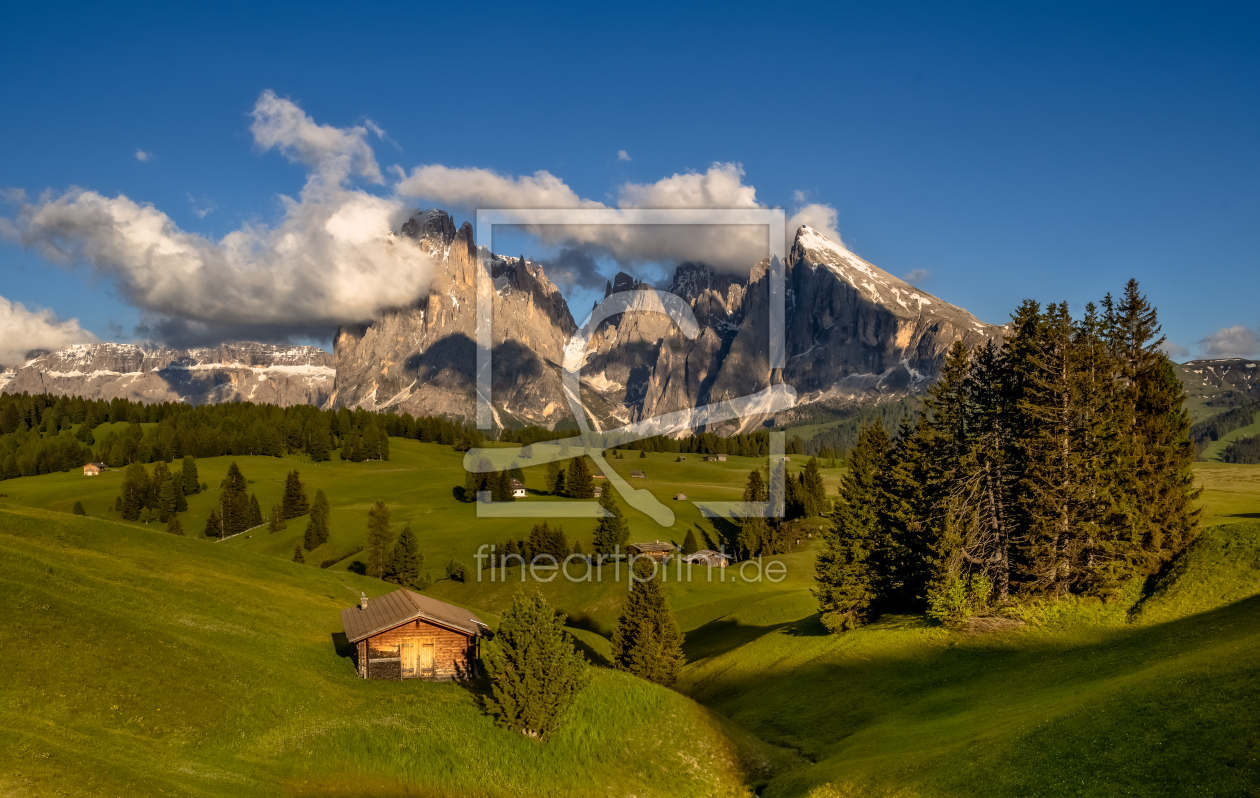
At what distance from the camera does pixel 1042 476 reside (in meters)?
44.3

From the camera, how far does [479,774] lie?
97.8 feet

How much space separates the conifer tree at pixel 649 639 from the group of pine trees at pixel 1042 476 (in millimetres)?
10601

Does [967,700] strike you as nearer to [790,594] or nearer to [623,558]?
[790,594]

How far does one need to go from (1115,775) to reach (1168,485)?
94.3 ft

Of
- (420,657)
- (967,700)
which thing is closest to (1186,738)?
(967,700)

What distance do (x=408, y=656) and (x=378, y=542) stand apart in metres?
65.1

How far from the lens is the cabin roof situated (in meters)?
37.7

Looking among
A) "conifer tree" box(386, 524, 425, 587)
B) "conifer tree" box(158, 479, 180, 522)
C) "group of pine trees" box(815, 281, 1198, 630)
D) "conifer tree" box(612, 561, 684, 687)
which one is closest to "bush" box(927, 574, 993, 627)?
"group of pine trees" box(815, 281, 1198, 630)

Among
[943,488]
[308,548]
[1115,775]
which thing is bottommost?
[308,548]

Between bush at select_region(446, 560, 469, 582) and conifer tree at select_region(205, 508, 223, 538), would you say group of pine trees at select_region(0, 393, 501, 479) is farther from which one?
bush at select_region(446, 560, 469, 582)

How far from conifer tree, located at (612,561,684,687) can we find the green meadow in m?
3.49

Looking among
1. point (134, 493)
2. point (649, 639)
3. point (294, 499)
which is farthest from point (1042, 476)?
point (134, 493)

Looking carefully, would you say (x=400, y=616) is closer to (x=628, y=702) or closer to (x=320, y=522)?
(x=628, y=702)

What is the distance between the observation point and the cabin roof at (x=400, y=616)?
3766 cm
